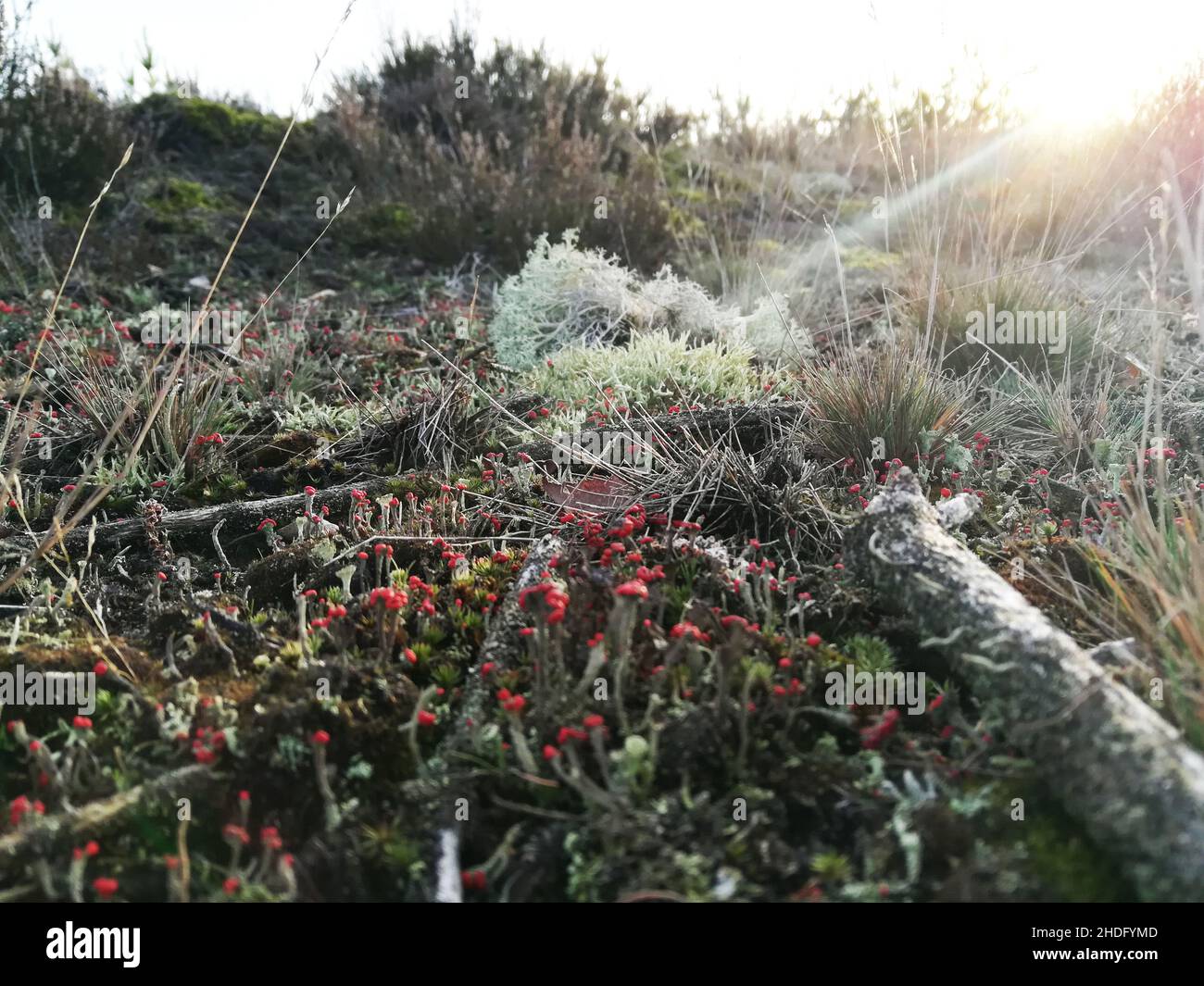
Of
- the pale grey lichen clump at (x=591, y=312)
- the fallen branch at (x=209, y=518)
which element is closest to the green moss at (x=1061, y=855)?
the fallen branch at (x=209, y=518)

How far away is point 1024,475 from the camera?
391 centimetres

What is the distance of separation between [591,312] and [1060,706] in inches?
176

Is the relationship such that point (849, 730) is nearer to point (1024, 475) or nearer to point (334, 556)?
point (334, 556)

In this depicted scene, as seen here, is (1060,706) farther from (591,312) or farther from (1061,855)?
(591,312)

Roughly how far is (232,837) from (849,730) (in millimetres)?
1445

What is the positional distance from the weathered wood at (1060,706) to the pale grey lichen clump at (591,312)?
10.8ft

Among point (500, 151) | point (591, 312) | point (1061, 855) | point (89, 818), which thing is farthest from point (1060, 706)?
point (500, 151)

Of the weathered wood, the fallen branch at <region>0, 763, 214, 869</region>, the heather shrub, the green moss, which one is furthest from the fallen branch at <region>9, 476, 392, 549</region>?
the heather shrub

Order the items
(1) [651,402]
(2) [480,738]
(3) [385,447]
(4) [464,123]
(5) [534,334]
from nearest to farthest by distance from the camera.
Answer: (2) [480,738] → (3) [385,447] → (1) [651,402] → (5) [534,334] → (4) [464,123]

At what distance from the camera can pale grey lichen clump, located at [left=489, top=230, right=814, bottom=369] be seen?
18.9ft

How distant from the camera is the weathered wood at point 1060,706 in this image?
A: 1.71 metres

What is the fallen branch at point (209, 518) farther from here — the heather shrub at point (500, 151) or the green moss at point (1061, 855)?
the heather shrub at point (500, 151)

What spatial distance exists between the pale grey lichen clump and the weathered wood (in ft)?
10.8
